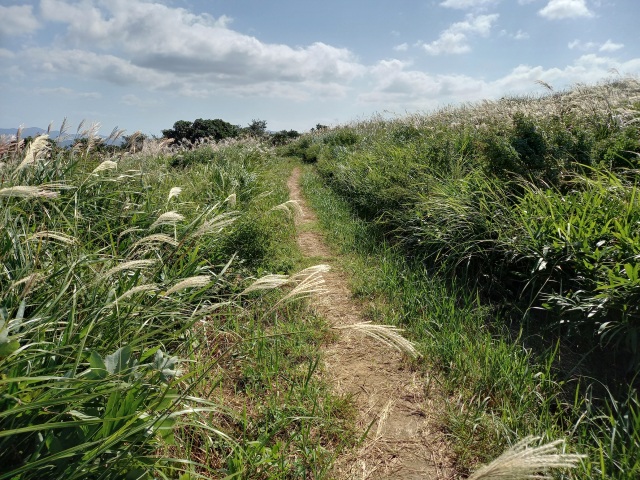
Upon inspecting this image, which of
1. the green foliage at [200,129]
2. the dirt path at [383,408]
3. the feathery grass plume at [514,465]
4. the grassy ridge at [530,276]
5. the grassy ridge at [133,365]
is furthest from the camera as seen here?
the green foliage at [200,129]

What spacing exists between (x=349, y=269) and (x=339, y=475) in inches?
123

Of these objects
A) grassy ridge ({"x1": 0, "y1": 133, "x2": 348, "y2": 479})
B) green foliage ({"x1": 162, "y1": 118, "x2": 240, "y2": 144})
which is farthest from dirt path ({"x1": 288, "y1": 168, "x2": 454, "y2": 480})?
green foliage ({"x1": 162, "y1": 118, "x2": 240, "y2": 144})

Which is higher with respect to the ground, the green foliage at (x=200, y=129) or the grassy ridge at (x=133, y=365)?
the green foliage at (x=200, y=129)

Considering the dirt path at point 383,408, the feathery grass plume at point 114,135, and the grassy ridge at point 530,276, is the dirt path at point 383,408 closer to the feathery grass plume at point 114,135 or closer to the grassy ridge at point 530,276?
the grassy ridge at point 530,276

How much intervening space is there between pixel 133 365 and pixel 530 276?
11.4 feet

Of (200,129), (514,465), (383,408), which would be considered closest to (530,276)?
(383,408)

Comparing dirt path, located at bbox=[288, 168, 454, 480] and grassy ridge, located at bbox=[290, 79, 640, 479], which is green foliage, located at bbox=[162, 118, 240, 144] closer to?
grassy ridge, located at bbox=[290, 79, 640, 479]

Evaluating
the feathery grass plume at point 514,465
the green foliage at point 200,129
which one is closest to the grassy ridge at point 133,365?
the feathery grass plume at point 514,465

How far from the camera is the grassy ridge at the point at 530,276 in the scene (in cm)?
257

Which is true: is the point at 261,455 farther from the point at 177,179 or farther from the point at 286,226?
the point at 177,179

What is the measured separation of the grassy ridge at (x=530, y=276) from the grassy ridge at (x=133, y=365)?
1.03 meters

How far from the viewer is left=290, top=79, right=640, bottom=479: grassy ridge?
2.57 meters

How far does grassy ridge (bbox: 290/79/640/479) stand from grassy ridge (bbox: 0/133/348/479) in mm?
1034

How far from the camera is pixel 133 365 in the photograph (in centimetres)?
195
